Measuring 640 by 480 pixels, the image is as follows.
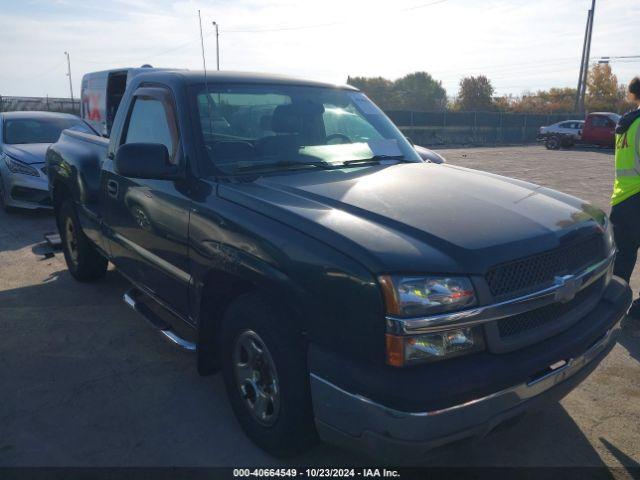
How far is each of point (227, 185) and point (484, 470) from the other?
1.99 meters

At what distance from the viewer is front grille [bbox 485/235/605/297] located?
2189 millimetres

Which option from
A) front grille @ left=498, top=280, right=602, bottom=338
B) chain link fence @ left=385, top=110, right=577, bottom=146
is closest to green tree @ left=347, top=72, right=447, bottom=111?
chain link fence @ left=385, top=110, right=577, bottom=146

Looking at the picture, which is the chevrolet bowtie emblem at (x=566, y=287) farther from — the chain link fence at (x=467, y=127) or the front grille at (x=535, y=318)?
the chain link fence at (x=467, y=127)

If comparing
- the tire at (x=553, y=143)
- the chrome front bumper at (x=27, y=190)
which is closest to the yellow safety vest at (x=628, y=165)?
the chrome front bumper at (x=27, y=190)

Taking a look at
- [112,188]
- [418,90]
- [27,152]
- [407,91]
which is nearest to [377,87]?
[407,91]

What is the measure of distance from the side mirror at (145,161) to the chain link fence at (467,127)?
29568 mm

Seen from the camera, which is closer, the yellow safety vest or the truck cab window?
the truck cab window

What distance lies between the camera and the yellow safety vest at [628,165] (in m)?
4.45

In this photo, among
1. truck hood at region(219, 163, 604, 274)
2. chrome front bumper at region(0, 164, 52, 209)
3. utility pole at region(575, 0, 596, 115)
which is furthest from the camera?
utility pole at region(575, 0, 596, 115)

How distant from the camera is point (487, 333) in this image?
215 centimetres

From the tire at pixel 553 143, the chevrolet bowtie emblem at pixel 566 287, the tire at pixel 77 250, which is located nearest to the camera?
the chevrolet bowtie emblem at pixel 566 287

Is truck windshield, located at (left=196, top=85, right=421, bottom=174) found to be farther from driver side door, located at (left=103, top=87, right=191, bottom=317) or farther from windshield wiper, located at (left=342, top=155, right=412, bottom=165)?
driver side door, located at (left=103, top=87, right=191, bottom=317)

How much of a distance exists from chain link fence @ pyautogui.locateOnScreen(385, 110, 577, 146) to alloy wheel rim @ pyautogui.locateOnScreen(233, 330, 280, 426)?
30.0 metres

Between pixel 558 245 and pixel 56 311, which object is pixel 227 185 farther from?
pixel 56 311
